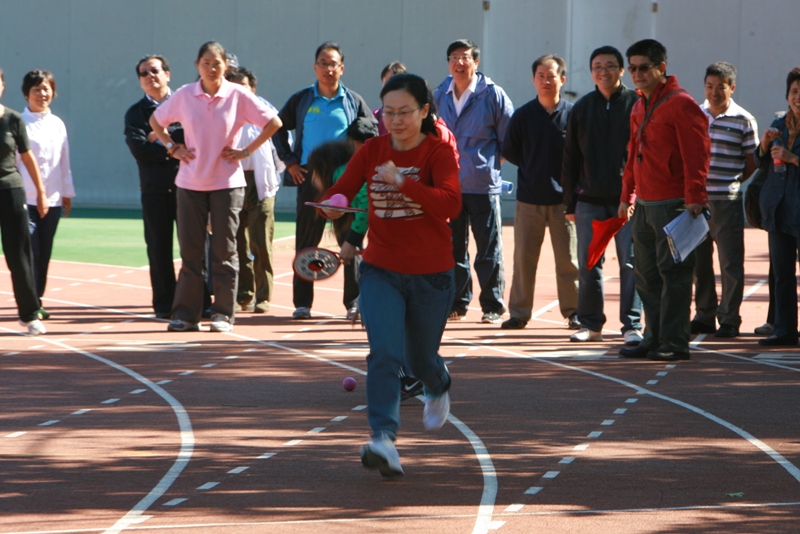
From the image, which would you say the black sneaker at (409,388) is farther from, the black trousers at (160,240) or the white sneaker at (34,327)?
the black trousers at (160,240)

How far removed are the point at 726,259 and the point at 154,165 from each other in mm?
5360

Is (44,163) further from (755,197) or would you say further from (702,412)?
(702,412)

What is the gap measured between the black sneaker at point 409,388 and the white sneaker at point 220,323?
3.60m

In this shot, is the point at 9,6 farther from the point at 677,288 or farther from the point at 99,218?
the point at 677,288

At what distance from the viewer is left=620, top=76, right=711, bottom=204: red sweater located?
31.1 feet

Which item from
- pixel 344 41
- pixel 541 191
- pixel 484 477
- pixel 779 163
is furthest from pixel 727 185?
pixel 344 41

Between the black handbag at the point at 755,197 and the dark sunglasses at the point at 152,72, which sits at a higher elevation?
the dark sunglasses at the point at 152,72

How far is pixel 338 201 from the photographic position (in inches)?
248

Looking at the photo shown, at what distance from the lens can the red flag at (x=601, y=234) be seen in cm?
1054

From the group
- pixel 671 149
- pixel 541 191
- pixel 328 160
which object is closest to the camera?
pixel 671 149

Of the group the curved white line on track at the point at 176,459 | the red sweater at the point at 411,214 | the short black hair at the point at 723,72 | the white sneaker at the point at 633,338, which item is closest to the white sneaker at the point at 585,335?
the white sneaker at the point at 633,338

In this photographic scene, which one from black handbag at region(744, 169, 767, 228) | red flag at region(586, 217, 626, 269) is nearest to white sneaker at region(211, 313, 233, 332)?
red flag at region(586, 217, 626, 269)

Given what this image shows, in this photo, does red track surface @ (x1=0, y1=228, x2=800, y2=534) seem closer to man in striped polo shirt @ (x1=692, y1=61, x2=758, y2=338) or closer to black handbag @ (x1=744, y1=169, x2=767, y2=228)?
man in striped polo shirt @ (x1=692, y1=61, x2=758, y2=338)

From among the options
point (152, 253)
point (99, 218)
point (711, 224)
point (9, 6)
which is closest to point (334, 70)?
point (152, 253)
